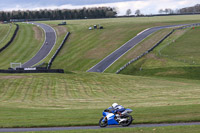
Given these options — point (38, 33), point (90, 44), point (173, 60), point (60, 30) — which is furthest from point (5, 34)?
point (173, 60)

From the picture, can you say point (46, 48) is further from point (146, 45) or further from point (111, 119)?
point (111, 119)

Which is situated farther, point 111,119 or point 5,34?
point 5,34

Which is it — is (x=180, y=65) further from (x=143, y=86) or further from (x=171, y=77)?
(x=143, y=86)

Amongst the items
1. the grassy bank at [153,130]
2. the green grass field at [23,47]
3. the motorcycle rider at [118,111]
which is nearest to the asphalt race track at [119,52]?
the green grass field at [23,47]

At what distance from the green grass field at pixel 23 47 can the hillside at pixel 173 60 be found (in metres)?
36.4

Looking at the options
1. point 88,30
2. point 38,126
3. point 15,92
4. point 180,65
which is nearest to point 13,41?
point 88,30

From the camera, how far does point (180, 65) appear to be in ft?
230

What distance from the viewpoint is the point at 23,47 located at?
107250 mm

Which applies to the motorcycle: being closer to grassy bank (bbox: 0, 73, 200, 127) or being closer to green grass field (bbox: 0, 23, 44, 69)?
grassy bank (bbox: 0, 73, 200, 127)

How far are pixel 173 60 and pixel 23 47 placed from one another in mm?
53800

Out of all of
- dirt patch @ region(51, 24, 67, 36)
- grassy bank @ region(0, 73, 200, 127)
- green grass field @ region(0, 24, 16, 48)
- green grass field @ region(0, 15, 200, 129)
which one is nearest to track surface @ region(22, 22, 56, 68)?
dirt patch @ region(51, 24, 67, 36)

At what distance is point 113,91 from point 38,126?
23.5 m

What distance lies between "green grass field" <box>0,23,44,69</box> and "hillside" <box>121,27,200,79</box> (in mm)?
36415

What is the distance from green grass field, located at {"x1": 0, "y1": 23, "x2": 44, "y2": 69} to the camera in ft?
308
